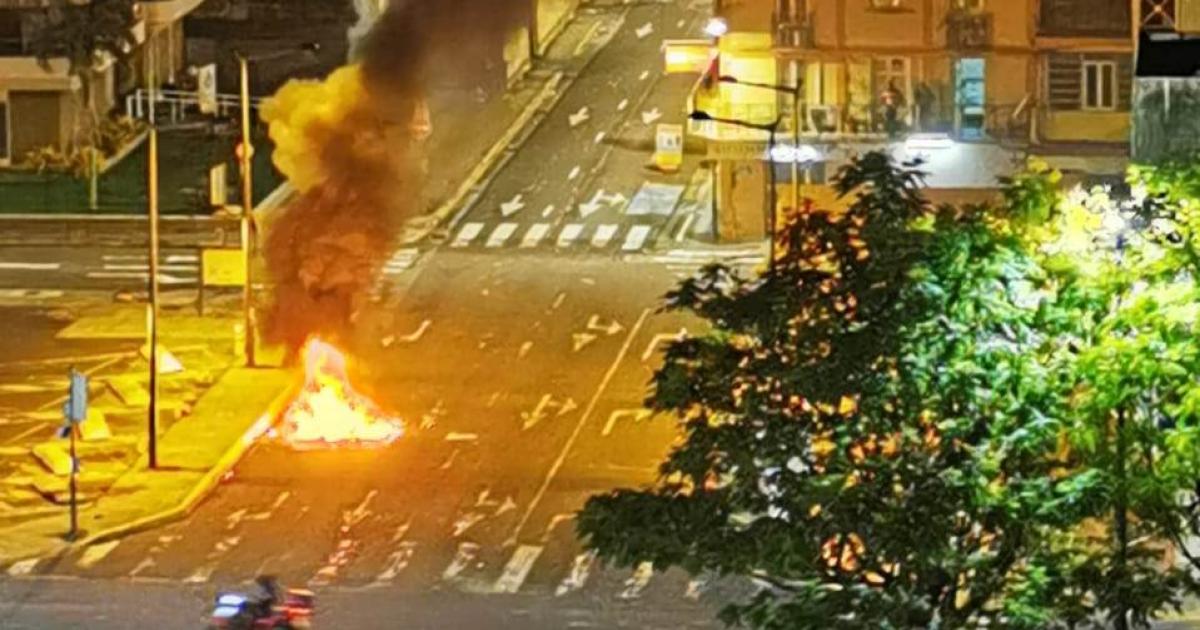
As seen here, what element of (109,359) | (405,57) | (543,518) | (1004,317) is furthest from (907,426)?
(405,57)

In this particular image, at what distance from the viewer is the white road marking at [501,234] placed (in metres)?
84.1

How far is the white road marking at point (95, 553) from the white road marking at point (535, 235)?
31611 mm

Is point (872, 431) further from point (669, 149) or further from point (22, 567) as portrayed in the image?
point (669, 149)

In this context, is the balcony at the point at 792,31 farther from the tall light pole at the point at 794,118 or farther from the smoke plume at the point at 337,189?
the smoke plume at the point at 337,189

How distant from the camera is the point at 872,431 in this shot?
3002 centimetres

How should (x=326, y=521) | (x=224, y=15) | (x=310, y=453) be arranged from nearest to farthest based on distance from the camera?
(x=326, y=521) → (x=310, y=453) → (x=224, y=15)

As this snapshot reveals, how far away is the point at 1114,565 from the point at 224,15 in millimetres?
75057

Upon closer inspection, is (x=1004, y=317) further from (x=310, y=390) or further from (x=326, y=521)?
(x=310, y=390)

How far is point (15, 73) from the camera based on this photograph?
92562 mm

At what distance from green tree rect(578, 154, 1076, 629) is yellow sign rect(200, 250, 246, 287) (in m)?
39.2

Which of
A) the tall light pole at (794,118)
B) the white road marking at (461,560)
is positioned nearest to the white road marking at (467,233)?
the tall light pole at (794,118)

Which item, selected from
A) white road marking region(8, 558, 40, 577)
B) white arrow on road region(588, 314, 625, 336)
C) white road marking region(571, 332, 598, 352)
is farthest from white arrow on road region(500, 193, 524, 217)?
white road marking region(8, 558, 40, 577)

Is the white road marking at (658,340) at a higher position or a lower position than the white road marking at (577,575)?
higher

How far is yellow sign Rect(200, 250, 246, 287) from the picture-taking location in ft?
229
